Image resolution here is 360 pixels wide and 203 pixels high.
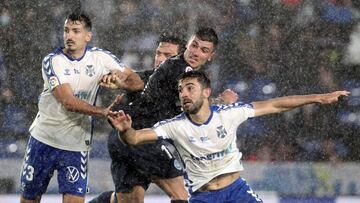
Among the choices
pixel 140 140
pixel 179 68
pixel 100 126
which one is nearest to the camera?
pixel 140 140

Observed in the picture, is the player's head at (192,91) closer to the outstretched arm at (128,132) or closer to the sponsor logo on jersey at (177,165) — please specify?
the outstretched arm at (128,132)

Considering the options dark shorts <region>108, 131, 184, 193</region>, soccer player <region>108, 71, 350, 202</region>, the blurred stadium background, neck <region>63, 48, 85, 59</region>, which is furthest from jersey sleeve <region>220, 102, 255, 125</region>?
the blurred stadium background

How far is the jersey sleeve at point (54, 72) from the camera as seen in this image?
29.3 ft

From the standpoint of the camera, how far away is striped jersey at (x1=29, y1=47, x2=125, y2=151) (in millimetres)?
8992

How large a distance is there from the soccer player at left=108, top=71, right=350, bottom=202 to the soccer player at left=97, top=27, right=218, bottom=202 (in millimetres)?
699

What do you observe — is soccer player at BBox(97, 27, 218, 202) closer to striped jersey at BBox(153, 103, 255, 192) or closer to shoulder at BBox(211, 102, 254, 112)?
shoulder at BBox(211, 102, 254, 112)

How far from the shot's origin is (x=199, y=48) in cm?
912

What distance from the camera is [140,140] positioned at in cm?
812

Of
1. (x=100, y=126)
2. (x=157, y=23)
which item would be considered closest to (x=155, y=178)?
(x=100, y=126)

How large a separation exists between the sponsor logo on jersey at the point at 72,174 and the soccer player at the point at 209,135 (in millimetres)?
924

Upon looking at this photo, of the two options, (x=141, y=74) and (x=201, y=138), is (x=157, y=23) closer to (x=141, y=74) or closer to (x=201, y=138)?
(x=141, y=74)

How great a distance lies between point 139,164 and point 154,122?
1.14 ft

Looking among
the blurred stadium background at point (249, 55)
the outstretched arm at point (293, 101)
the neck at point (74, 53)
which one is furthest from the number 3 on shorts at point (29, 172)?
the blurred stadium background at point (249, 55)

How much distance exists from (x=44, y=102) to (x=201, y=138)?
1.37 meters
